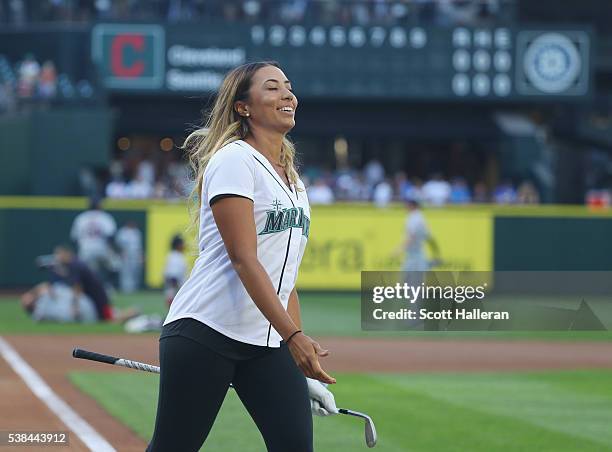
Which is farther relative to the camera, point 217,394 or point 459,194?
point 459,194

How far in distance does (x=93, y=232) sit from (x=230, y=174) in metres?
18.6

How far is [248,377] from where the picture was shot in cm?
515

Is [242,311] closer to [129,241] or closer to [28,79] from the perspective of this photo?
[129,241]

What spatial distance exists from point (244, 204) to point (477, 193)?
27.0 metres

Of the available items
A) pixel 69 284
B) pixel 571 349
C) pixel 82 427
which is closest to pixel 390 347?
pixel 571 349

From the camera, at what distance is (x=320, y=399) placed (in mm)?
5383

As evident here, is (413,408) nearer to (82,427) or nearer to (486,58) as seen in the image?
(82,427)

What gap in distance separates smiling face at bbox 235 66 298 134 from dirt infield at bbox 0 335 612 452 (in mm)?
5614

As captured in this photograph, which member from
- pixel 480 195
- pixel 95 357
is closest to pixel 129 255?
pixel 480 195

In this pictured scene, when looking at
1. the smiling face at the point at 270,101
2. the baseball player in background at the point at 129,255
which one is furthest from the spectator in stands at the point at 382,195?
the smiling face at the point at 270,101

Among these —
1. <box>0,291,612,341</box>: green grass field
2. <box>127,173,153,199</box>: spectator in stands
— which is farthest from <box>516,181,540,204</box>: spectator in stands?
<box>127,173,153,199</box>: spectator in stands

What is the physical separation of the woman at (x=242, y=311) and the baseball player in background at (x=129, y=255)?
22.1m

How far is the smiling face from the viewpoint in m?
5.23

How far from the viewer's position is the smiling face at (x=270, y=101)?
523 cm
